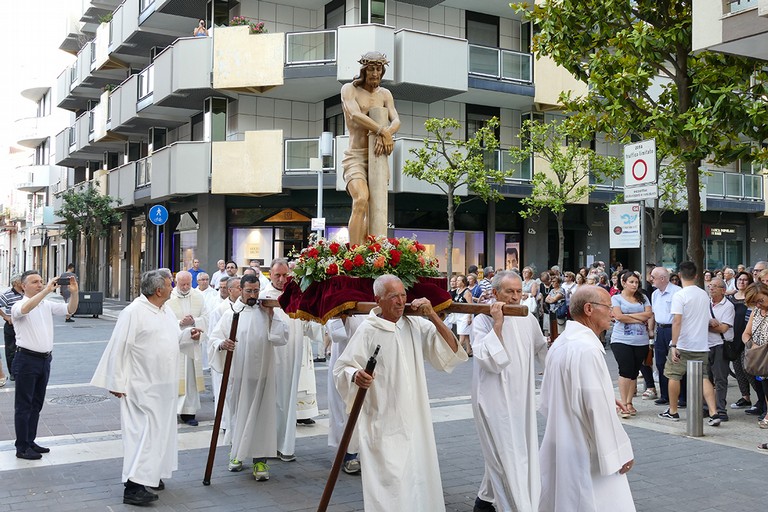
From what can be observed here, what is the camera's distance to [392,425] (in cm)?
571

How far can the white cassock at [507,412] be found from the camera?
20.2ft

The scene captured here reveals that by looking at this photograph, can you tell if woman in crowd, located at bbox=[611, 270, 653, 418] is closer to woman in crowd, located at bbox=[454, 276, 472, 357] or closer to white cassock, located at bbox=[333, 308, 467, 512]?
woman in crowd, located at bbox=[454, 276, 472, 357]

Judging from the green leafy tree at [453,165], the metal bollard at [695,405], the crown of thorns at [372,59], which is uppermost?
the green leafy tree at [453,165]

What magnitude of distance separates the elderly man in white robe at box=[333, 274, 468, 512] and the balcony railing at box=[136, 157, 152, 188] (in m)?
25.8

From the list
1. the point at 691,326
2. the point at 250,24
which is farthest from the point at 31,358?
the point at 250,24

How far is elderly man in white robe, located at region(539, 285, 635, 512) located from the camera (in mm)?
4824

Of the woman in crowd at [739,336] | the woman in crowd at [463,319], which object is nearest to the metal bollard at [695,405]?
the woman in crowd at [739,336]

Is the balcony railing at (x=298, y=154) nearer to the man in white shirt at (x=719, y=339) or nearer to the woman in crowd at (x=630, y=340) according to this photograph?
the woman in crowd at (x=630, y=340)

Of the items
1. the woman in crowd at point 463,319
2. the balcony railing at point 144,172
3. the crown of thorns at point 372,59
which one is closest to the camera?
the crown of thorns at point 372,59

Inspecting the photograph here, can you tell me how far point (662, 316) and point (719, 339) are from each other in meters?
0.90

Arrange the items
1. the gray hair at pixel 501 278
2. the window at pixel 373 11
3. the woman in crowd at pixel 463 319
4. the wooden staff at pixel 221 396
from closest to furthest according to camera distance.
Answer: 1. the gray hair at pixel 501 278
2. the wooden staff at pixel 221 396
3. the woman in crowd at pixel 463 319
4. the window at pixel 373 11

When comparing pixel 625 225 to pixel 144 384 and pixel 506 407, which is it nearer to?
pixel 506 407

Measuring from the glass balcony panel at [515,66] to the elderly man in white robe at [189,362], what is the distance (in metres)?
17.3

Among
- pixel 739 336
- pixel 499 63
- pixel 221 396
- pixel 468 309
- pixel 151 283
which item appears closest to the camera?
pixel 468 309
